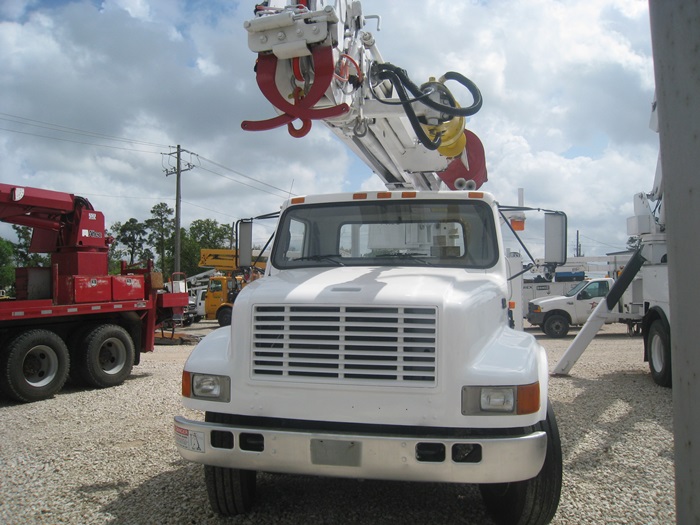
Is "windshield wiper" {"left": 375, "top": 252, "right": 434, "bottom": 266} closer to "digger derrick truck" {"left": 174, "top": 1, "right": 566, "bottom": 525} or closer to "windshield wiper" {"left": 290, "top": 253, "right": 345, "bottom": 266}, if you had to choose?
"digger derrick truck" {"left": 174, "top": 1, "right": 566, "bottom": 525}

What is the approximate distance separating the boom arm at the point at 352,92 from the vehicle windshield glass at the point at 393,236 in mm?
781

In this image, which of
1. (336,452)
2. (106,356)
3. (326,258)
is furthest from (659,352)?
(106,356)

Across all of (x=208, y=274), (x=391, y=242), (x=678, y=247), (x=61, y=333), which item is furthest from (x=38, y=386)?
(x=208, y=274)

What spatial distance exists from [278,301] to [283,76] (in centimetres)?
180

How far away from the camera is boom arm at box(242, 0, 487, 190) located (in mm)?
4031

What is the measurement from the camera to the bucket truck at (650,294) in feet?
27.3

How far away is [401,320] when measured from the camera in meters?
3.25

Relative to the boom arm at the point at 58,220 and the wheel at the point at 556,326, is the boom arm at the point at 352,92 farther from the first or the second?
the wheel at the point at 556,326

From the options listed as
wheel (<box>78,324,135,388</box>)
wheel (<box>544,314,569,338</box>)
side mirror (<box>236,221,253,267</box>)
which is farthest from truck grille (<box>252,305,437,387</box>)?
wheel (<box>544,314,569,338</box>)

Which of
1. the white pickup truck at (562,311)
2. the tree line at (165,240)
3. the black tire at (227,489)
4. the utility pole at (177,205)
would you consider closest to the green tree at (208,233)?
the tree line at (165,240)

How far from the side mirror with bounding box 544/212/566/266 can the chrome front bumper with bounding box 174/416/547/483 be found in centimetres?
→ 212

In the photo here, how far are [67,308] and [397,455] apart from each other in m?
6.64

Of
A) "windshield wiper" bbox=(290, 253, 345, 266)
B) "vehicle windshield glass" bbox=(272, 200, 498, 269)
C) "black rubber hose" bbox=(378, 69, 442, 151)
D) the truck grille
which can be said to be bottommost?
the truck grille

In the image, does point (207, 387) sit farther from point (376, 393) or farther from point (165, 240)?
point (165, 240)
